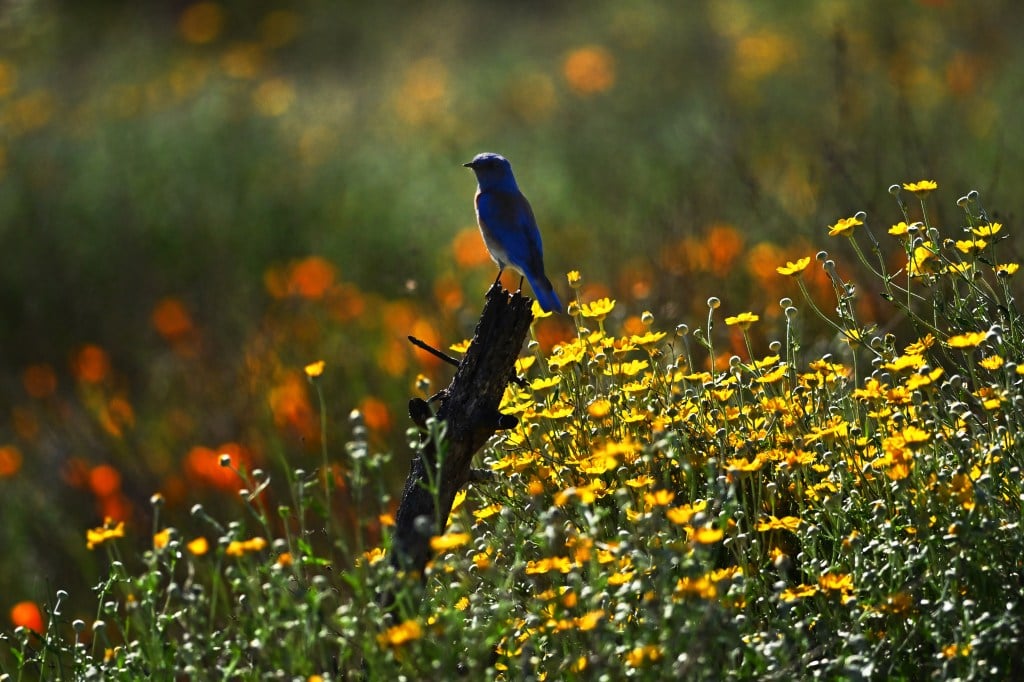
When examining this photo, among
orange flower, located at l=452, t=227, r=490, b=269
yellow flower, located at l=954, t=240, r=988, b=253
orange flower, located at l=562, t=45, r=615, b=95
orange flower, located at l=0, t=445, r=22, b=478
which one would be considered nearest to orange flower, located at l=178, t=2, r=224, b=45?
orange flower, located at l=562, t=45, r=615, b=95

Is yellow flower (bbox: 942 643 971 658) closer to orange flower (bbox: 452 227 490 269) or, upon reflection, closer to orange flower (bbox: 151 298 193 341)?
orange flower (bbox: 151 298 193 341)

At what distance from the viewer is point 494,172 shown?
155 inches

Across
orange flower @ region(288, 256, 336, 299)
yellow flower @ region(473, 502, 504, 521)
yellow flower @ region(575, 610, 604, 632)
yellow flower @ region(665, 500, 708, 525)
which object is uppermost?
orange flower @ region(288, 256, 336, 299)

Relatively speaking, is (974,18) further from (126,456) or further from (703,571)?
(703,571)

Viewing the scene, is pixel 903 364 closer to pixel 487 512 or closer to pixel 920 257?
pixel 920 257

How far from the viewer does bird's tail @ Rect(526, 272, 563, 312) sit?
11.1 feet

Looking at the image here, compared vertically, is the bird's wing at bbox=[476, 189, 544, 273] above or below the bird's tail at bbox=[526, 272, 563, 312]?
above

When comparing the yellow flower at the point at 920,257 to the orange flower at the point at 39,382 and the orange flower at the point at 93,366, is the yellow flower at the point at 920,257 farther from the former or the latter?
the orange flower at the point at 39,382

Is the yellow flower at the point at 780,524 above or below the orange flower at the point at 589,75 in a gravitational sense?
below

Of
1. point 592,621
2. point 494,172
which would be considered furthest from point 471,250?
point 592,621

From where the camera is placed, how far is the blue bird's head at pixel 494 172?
3908mm

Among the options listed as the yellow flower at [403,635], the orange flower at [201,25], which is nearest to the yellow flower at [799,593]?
the yellow flower at [403,635]

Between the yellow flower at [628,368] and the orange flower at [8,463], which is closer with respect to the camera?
the yellow flower at [628,368]

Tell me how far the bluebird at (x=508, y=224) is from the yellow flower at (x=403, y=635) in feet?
4.81
